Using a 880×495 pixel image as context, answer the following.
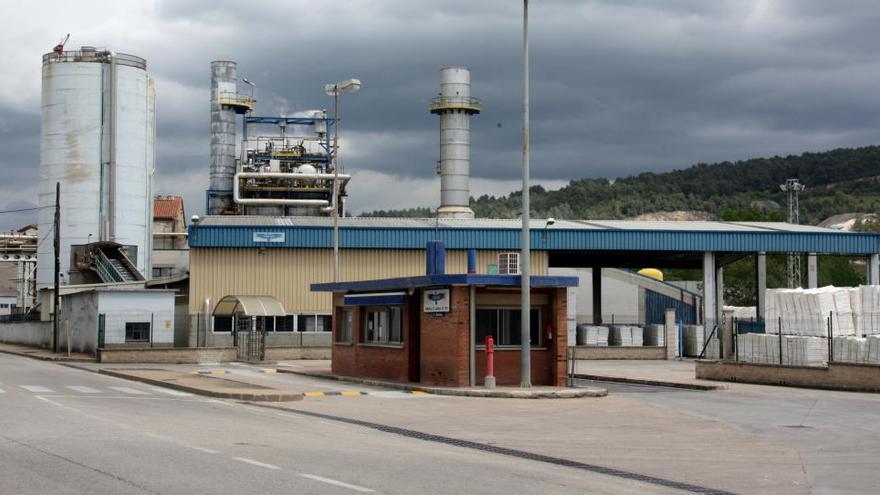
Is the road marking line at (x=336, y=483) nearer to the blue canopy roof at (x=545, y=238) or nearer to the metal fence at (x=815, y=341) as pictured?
the metal fence at (x=815, y=341)

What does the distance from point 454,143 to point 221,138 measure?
65.3ft

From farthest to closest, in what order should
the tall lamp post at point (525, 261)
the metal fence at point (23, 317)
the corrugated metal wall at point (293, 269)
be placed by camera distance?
the metal fence at point (23, 317) → the corrugated metal wall at point (293, 269) → the tall lamp post at point (525, 261)

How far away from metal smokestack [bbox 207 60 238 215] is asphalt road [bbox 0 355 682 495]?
59.9 meters

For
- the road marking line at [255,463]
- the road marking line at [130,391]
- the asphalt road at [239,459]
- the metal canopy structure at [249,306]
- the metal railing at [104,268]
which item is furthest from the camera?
the metal railing at [104,268]

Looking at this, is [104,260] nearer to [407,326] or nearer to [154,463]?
[407,326]

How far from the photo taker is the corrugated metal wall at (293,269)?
52656 millimetres

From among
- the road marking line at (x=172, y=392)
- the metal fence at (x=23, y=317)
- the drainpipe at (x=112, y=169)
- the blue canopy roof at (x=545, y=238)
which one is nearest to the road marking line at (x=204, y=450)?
the road marking line at (x=172, y=392)

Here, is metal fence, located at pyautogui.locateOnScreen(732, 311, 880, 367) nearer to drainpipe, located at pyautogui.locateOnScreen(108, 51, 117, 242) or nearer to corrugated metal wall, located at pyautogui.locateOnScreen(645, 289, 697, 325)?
corrugated metal wall, located at pyautogui.locateOnScreen(645, 289, 697, 325)

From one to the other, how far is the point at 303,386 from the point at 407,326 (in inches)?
141

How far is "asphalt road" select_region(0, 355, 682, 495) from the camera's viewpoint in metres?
11.6

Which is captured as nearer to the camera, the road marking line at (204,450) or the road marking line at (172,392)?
the road marking line at (204,450)

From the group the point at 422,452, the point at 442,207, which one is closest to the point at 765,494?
the point at 422,452

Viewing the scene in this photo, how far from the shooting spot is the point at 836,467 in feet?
50.4

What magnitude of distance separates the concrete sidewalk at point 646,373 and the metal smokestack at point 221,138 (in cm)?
3926
